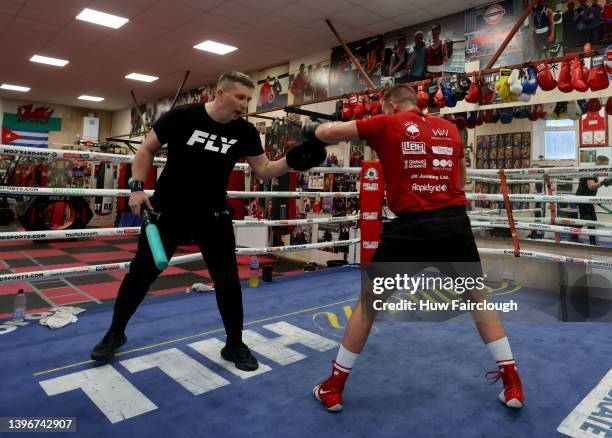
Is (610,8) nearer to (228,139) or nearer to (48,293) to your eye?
(228,139)

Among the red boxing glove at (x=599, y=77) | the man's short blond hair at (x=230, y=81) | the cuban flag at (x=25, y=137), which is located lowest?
the man's short blond hair at (x=230, y=81)

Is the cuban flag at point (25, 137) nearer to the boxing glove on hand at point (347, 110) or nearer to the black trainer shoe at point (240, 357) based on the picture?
the boxing glove on hand at point (347, 110)

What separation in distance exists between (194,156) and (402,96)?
95 cm

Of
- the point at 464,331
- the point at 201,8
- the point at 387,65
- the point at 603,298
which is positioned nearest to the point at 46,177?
the point at 201,8

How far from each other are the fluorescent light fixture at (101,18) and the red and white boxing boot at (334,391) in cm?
689

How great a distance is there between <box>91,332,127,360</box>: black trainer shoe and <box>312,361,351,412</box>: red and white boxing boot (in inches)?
40.0

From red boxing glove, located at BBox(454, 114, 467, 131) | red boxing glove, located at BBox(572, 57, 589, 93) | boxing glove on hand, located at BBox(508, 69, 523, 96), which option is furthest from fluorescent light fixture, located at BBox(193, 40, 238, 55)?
red boxing glove, located at BBox(572, 57, 589, 93)

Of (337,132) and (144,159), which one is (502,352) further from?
(144,159)

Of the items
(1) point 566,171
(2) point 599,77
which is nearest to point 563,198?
(1) point 566,171

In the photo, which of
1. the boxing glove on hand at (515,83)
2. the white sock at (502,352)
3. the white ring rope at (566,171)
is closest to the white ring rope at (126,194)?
the white ring rope at (566,171)

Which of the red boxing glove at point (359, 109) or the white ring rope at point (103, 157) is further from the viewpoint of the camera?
the red boxing glove at point (359, 109)

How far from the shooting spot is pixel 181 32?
699 cm

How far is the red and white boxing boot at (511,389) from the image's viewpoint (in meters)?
1.58

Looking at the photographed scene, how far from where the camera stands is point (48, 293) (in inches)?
144
